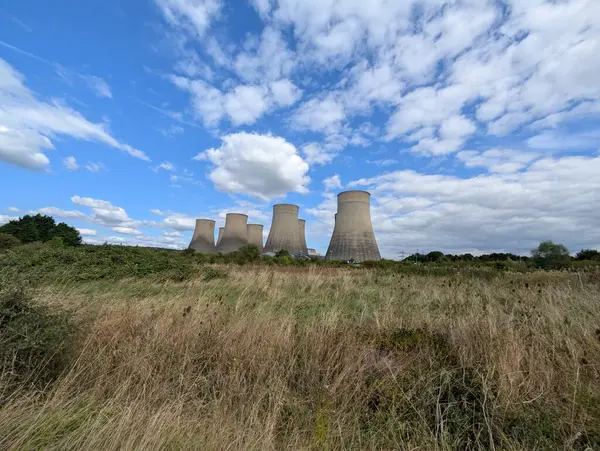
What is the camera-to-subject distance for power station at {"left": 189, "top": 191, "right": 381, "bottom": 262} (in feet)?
78.2

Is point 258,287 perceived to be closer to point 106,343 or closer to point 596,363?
point 106,343

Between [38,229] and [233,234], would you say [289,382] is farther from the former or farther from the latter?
[38,229]

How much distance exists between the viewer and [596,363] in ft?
7.00

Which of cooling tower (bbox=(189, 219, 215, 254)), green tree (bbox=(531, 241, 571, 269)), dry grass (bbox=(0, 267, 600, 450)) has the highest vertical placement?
→ cooling tower (bbox=(189, 219, 215, 254))

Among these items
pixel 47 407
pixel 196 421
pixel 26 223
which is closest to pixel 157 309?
pixel 47 407

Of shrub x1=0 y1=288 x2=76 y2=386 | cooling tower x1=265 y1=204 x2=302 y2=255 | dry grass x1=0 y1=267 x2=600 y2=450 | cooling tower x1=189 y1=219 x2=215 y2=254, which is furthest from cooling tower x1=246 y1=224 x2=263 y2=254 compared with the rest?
shrub x1=0 y1=288 x2=76 y2=386

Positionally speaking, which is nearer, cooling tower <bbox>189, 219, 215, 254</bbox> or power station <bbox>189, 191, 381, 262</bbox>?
power station <bbox>189, 191, 381, 262</bbox>

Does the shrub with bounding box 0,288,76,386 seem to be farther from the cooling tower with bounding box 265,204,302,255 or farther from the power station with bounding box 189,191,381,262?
the cooling tower with bounding box 265,204,302,255

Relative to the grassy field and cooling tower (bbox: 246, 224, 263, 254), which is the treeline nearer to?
cooling tower (bbox: 246, 224, 263, 254)

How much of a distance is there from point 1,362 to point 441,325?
328 centimetres

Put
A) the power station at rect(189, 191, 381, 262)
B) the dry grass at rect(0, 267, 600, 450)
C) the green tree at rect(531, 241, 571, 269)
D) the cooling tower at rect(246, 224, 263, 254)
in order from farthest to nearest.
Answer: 1. the cooling tower at rect(246, 224, 263, 254)
2. the power station at rect(189, 191, 381, 262)
3. the green tree at rect(531, 241, 571, 269)
4. the dry grass at rect(0, 267, 600, 450)

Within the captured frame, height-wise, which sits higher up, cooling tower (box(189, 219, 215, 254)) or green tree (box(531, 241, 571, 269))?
cooling tower (box(189, 219, 215, 254))

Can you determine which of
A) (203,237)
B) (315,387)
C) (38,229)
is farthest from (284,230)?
(315,387)

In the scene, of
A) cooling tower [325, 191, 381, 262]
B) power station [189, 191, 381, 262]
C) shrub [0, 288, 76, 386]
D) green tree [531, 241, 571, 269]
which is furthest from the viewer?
power station [189, 191, 381, 262]
